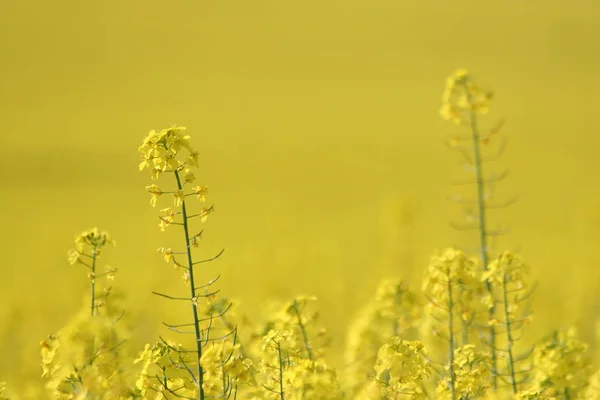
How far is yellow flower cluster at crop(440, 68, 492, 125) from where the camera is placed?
525 cm

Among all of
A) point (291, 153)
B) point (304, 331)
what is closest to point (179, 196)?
point (304, 331)

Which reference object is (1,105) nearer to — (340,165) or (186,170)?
(340,165)

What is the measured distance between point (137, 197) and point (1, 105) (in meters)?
24.4

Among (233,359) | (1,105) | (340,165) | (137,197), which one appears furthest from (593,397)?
(1,105)

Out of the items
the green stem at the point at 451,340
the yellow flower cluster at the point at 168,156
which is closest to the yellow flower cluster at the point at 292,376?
the green stem at the point at 451,340

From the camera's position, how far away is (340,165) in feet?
124

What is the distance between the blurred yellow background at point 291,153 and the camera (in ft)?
44.9

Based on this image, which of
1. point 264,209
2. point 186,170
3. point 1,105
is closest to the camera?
point 186,170

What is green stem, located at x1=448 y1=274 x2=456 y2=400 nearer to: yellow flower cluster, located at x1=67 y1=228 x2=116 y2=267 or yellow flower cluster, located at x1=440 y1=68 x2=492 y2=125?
yellow flower cluster, located at x1=440 y1=68 x2=492 y2=125

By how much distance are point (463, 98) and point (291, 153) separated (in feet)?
114

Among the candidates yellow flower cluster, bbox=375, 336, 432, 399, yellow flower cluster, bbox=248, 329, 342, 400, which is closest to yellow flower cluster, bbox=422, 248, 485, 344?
yellow flower cluster, bbox=375, 336, 432, 399

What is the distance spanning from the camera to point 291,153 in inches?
1578

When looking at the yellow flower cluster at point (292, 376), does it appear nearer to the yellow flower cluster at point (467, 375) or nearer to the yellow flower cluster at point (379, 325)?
the yellow flower cluster at point (467, 375)

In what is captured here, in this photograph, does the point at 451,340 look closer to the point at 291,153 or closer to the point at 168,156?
the point at 168,156
